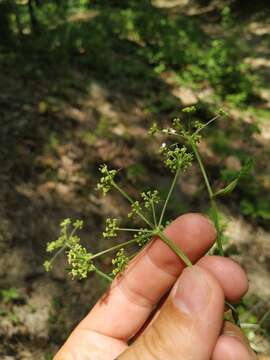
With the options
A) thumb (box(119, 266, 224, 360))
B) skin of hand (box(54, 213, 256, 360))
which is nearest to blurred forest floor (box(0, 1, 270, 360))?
skin of hand (box(54, 213, 256, 360))

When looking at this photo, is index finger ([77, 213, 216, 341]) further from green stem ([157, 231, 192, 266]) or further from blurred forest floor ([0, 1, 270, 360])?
blurred forest floor ([0, 1, 270, 360])

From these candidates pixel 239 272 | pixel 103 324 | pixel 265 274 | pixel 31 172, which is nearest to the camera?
pixel 239 272

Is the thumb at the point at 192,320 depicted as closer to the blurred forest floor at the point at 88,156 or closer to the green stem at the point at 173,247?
the green stem at the point at 173,247

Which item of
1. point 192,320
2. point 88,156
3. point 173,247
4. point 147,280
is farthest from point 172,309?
point 88,156

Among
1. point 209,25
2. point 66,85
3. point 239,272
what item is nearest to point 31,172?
point 66,85

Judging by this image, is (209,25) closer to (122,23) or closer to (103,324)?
(122,23)

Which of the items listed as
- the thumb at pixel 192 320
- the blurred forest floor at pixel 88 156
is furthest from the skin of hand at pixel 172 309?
the blurred forest floor at pixel 88 156

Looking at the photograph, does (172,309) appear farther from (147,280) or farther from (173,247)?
(147,280)
